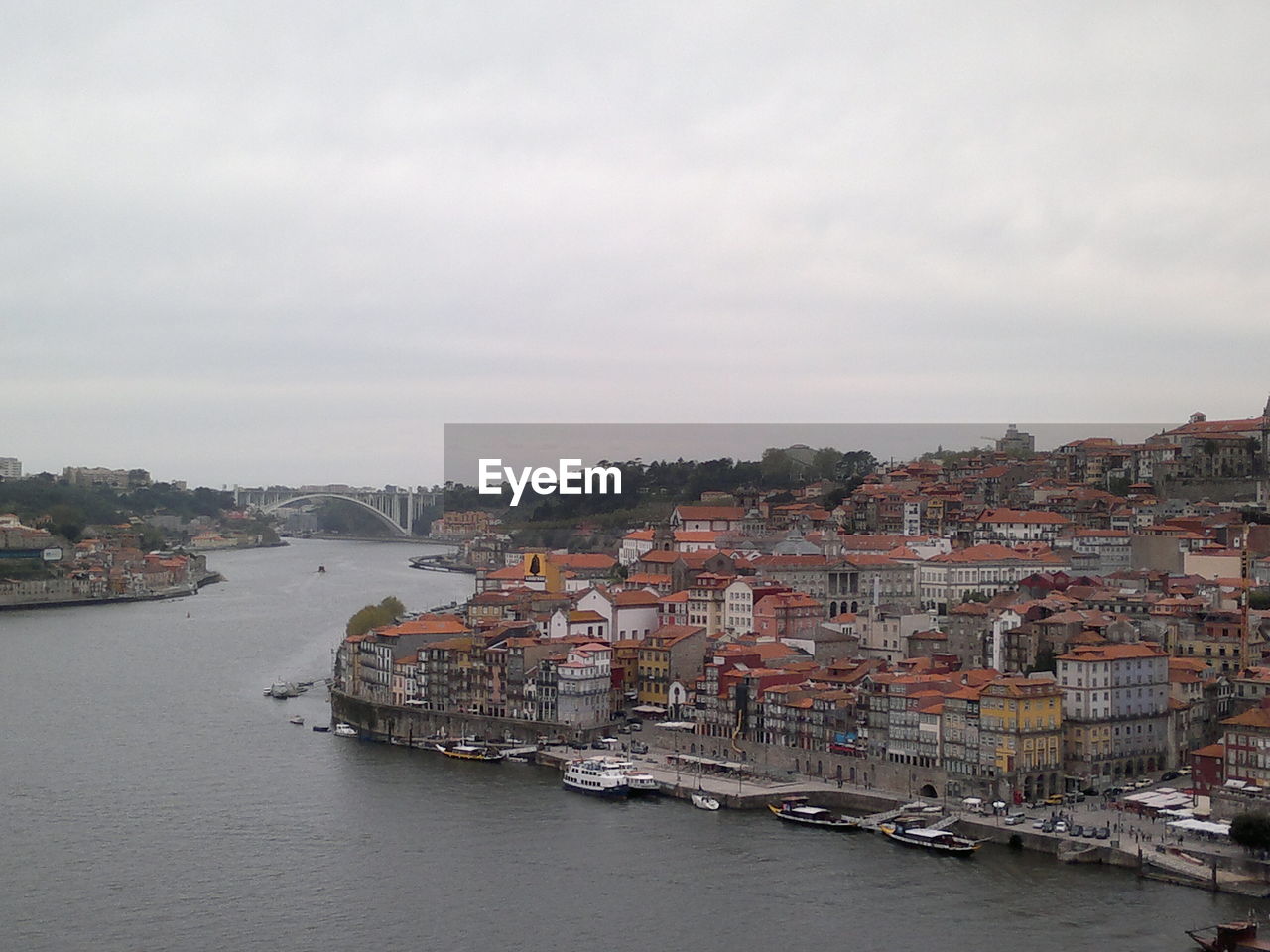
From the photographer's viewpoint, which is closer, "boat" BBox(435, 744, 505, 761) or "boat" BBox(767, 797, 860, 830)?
"boat" BBox(767, 797, 860, 830)

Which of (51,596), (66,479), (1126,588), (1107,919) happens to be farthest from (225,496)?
(1107,919)

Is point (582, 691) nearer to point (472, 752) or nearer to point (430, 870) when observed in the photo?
point (472, 752)

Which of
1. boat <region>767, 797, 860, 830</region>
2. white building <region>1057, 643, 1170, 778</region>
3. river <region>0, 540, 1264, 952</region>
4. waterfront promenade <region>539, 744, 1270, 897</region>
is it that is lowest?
river <region>0, 540, 1264, 952</region>

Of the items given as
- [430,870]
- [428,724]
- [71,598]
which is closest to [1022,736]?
[430,870]

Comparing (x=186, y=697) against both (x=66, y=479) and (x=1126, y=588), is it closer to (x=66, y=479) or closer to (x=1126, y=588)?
(x=1126, y=588)

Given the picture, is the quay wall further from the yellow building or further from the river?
the yellow building

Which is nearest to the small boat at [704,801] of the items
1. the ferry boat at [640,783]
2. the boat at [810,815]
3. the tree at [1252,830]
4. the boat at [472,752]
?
the boat at [810,815]

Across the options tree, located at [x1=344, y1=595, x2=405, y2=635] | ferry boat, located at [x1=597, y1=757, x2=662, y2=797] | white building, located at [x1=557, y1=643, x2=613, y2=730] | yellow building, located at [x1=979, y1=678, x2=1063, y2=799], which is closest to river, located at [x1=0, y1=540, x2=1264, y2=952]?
ferry boat, located at [x1=597, y1=757, x2=662, y2=797]
